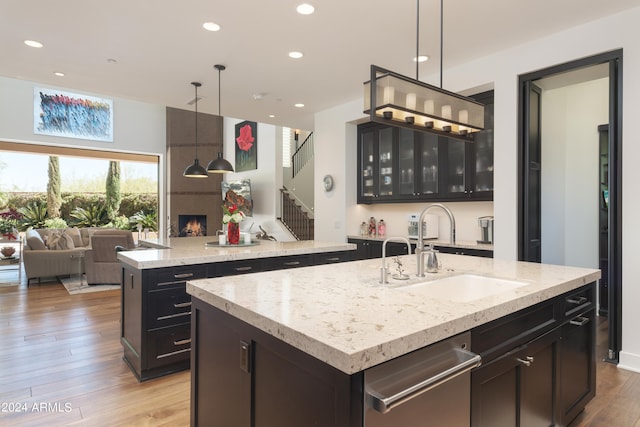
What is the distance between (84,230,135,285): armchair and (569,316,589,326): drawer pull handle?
20.2 feet

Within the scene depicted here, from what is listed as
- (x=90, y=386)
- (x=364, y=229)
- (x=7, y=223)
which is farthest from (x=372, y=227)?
(x=7, y=223)

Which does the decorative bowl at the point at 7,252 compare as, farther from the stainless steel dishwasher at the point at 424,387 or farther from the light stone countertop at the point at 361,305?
the stainless steel dishwasher at the point at 424,387

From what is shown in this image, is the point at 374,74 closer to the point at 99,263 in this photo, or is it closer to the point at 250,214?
the point at 99,263

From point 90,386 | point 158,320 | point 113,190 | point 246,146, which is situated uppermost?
point 246,146

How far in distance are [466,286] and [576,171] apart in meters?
3.46

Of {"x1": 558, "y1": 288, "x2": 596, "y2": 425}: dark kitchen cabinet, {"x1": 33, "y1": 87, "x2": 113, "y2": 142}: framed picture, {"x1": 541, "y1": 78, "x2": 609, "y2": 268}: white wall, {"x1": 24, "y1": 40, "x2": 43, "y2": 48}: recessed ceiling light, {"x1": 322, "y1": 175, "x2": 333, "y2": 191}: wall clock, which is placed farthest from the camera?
{"x1": 33, "y1": 87, "x2": 113, "y2": 142}: framed picture

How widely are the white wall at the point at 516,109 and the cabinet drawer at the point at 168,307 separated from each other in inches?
Answer: 120

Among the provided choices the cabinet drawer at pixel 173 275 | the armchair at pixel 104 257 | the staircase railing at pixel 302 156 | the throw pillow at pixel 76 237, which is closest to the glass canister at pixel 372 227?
the cabinet drawer at pixel 173 275

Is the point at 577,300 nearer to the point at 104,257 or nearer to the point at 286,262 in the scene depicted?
the point at 286,262

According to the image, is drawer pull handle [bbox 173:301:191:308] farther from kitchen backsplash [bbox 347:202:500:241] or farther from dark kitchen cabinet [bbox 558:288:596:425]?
kitchen backsplash [bbox 347:202:500:241]

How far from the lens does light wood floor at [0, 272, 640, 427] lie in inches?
93.1

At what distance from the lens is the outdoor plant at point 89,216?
1162 cm

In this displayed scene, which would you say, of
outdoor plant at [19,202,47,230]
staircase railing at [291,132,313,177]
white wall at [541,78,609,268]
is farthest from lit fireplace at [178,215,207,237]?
white wall at [541,78,609,268]

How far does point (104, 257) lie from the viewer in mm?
6441
